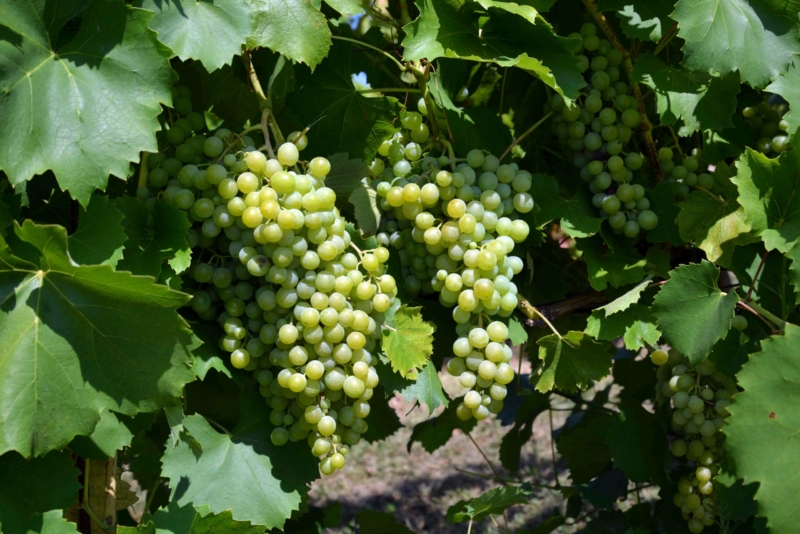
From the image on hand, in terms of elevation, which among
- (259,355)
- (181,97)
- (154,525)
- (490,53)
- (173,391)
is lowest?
(154,525)

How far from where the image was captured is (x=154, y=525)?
4.00ft

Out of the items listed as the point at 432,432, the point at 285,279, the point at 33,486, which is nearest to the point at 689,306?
the point at 285,279

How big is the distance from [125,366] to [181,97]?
55 cm

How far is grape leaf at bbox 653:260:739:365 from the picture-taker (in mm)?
1331

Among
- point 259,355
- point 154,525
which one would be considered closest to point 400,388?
point 259,355

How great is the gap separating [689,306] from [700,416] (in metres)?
0.29

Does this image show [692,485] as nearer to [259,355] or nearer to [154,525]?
[259,355]

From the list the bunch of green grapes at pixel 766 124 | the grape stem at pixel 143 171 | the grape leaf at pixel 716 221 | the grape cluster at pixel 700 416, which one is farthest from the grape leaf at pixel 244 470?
the bunch of green grapes at pixel 766 124

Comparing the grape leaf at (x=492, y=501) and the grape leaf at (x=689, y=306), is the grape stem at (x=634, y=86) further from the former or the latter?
the grape leaf at (x=492, y=501)

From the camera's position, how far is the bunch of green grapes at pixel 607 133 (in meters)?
1.53

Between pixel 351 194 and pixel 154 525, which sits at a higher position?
pixel 351 194

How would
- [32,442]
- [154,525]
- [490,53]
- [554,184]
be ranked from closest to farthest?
[32,442] → [154,525] → [490,53] → [554,184]

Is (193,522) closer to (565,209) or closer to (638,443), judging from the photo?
(565,209)

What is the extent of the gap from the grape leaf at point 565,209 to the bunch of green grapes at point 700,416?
1.10 feet
